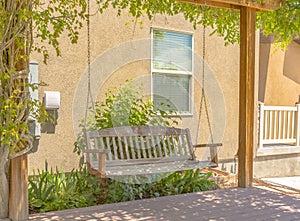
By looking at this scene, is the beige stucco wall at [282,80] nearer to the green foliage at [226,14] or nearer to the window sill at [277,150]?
the window sill at [277,150]

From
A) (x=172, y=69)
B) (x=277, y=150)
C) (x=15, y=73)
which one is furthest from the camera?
(x=277, y=150)

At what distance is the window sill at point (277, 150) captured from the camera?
24.3 feet

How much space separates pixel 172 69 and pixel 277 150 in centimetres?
325

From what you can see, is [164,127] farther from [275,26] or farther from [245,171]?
[275,26]

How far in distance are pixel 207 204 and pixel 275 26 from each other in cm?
272

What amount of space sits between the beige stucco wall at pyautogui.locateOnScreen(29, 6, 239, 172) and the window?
0.45ft

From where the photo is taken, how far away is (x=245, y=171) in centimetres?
465

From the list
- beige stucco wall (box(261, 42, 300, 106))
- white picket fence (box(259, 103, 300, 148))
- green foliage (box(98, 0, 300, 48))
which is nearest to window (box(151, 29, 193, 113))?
green foliage (box(98, 0, 300, 48))

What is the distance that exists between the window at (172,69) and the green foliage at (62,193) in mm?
2108

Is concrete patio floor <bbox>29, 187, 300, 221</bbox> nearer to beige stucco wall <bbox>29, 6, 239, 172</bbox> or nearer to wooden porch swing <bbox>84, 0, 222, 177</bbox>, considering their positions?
wooden porch swing <bbox>84, 0, 222, 177</bbox>

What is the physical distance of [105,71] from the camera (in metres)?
5.71

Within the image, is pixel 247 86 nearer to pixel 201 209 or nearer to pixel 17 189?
pixel 201 209

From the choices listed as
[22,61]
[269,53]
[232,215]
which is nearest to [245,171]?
[232,215]

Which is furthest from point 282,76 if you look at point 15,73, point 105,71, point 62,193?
point 15,73
